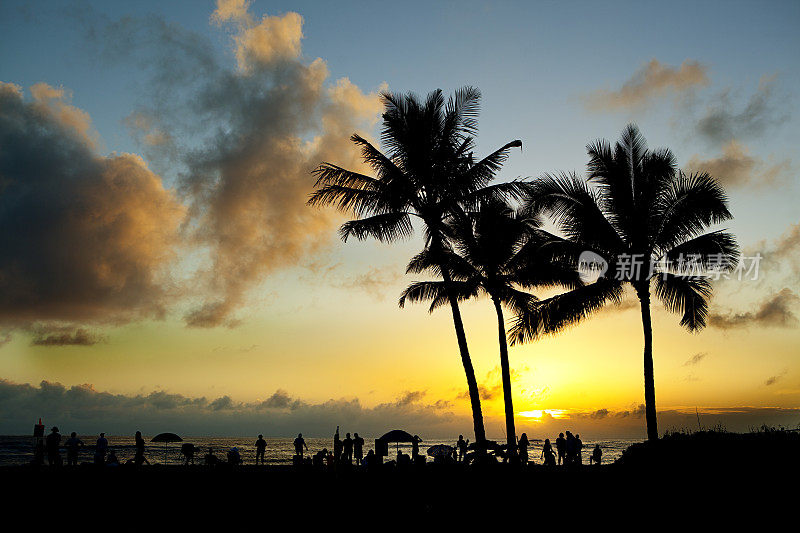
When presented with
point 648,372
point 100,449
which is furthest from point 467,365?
point 100,449

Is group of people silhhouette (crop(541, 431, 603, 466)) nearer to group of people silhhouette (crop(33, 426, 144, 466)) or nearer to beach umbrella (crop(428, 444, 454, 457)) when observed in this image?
beach umbrella (crop(428, 444, 454, 457))

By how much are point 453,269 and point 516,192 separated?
466cm

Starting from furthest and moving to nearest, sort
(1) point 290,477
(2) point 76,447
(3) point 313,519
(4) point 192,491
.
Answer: (2) point 76,447
(1) point 290,477
(4) point 192,491
(3) point 313,519

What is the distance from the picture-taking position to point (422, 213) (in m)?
25.3

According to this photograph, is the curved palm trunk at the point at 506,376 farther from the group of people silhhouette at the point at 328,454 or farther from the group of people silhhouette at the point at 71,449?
the group of people silhhouette at the point at 71,449

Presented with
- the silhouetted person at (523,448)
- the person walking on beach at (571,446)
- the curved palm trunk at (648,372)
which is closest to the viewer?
the curved palm trunk at (648,372)

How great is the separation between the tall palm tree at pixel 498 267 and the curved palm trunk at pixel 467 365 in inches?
37.1

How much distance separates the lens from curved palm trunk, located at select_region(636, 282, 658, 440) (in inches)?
887

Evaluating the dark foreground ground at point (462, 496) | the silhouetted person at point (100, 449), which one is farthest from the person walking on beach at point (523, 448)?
the silhouetted person at point (100, 449)

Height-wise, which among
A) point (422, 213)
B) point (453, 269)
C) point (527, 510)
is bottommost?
point (527, 510)

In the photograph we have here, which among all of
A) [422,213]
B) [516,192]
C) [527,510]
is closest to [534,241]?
[516,192]

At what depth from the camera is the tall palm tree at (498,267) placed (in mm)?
26688

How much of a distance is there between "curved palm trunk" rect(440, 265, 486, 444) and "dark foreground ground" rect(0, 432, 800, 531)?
3643 mm

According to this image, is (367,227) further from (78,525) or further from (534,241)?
(78,525)
